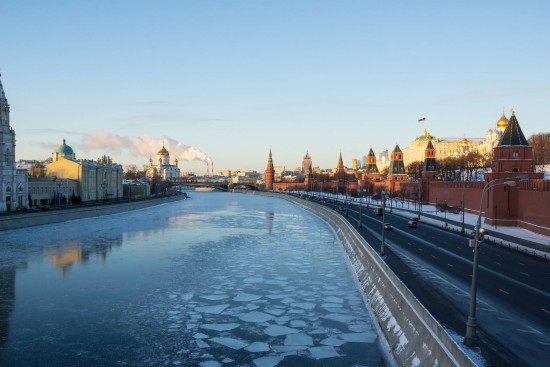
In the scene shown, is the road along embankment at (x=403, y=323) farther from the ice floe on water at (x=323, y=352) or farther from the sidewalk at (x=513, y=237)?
the sidewalk at (x=513, y=237)

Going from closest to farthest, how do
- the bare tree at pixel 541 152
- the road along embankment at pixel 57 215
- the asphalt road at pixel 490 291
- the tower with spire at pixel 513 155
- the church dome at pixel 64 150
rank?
1. the asphalt road at pixel 490 291
2. the tower with spire at pixel 513 155
3. the road along embankment at pixel 57 215
4. the bare tree at pixel 541 152
5. the church dome at pixel 64 150

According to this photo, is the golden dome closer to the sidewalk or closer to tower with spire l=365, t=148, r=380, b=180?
tower with spire l=365, t=148, r=380, b=180

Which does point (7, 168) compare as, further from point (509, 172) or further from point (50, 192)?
point (509, 172)

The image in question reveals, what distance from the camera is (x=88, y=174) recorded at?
8556 cm

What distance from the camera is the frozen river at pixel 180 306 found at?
17.0m

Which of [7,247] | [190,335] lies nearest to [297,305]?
[190,335]

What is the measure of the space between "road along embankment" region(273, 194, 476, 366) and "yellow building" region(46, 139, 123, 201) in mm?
64435

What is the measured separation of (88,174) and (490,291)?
77.0 meters

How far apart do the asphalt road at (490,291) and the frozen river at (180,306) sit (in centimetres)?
301

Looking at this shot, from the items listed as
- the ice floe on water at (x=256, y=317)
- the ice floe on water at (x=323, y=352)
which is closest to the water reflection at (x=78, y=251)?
the ice floe on water at (x=256, y=317)

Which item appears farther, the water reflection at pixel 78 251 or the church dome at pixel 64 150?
the church dome at pixel 64 150

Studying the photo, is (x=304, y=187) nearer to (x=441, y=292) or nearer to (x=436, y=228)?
(x=436, y=228)

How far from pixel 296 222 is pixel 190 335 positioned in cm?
5189

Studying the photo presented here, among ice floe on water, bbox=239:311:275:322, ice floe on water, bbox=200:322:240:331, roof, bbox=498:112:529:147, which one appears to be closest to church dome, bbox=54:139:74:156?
roof, bbox=498:112:529:147
